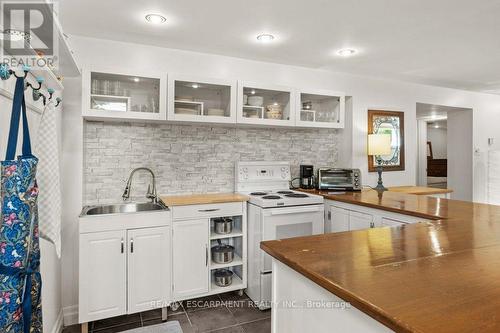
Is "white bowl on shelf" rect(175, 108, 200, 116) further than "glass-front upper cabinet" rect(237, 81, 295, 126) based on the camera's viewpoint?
No

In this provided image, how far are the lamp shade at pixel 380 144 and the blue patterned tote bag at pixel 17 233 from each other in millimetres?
3347

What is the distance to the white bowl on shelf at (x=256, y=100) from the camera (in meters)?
2.95

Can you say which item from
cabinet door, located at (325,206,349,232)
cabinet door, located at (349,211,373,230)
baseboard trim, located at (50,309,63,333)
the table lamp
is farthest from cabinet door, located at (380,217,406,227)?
baseboard trim, located at (50,309,63,333)

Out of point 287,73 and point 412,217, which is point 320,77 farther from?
point 412,217

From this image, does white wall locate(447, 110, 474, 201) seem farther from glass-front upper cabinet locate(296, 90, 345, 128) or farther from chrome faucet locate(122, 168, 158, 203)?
chrome faucet locate(122, 168, 158, 203)

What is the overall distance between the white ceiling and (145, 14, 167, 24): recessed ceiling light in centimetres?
4

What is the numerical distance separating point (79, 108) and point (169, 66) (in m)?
0.89

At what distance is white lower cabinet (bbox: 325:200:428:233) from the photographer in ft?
7.37

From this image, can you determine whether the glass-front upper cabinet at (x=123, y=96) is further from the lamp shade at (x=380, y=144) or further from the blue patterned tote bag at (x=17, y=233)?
the lamp shade at (x=380, y=144)

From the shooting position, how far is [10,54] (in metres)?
1.27

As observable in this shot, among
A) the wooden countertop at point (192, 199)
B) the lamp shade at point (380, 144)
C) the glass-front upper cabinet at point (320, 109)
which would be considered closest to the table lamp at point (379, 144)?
the lamp shade at point (380, 144)

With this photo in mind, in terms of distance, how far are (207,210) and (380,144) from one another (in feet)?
7.33

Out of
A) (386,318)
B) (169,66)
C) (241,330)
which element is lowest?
(241,330)

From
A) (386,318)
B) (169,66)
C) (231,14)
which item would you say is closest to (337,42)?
(231,14)
